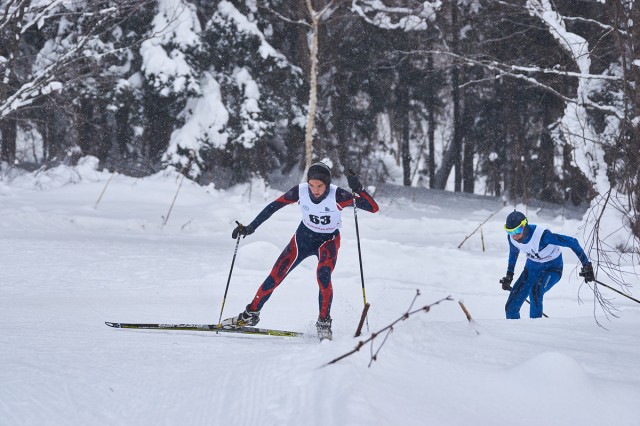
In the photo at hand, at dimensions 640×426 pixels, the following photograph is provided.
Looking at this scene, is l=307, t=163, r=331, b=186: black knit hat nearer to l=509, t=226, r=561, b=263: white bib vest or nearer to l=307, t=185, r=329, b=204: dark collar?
l=307, t=185, r=329, b=204: dark collar

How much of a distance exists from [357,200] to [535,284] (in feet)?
8.24

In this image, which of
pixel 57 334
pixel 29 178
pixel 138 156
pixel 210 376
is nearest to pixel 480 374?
pixel 210 376

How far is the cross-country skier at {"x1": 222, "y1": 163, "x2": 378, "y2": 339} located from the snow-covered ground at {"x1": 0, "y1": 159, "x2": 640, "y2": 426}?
535 millimetres

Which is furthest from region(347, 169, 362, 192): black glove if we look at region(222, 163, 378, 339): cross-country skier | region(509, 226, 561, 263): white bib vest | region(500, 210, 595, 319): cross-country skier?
region(509, 226, 561, 263): white bib vest

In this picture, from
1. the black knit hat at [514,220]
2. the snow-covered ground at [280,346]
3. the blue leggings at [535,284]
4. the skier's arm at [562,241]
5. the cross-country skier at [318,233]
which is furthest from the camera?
the blue leggings at [535,284]

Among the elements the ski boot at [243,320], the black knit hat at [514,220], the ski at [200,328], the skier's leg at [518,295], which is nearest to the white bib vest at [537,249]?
the skier's leg at [518,295]

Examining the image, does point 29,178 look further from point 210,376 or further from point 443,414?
point 443,414

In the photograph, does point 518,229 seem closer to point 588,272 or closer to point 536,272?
point 536,272

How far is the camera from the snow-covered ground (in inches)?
117

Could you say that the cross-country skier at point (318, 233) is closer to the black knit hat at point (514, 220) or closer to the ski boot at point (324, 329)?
the ski boot at point (324, 329)

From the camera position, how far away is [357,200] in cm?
658

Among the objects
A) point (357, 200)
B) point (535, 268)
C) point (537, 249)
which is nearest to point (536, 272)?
point (535, 268)

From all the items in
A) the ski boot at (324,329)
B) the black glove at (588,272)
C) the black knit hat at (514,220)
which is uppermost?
the black knit hat at (514,220)

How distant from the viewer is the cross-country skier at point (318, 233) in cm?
621
